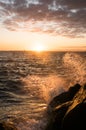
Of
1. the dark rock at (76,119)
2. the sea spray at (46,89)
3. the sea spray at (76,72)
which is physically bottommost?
the sea spray at (76,72)

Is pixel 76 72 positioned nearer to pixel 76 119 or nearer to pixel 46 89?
pixel 46 89

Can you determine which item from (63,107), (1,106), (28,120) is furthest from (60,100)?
(1,106)

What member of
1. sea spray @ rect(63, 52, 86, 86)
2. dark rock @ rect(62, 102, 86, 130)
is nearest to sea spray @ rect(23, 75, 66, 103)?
sea spray @ rect(63, 52, 86, 86)

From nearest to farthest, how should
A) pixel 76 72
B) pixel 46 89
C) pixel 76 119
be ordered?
pixel 76 119
pixel 46 89
pixel 76 72

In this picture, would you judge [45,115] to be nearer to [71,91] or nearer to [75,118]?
[71,91]

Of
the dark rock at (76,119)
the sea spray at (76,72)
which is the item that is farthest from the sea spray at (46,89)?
the dark rock at (76,119)

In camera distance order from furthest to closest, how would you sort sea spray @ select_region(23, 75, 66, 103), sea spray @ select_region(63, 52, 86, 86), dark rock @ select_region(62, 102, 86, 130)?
sea spray @ select_region(63, 52, 86, 86) < sea spray @ select_region(23, 75, 66, 103) < dark rock @ select_region(62, 102, 86, 130)

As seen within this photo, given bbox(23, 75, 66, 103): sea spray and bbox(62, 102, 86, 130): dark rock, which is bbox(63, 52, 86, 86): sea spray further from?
bbox(62, 102, 86, 130): dark rock

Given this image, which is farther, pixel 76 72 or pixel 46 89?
pixel 76 72

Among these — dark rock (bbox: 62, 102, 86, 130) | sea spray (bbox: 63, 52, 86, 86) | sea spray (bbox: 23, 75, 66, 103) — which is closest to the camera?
dark rock (bbox: 62, 102, 86, 130)

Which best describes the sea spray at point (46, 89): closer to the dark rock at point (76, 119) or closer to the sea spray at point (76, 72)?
the sea spray at point (76, 72)

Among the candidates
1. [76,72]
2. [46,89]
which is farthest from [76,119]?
[76,72]

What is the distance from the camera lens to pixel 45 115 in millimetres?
16531

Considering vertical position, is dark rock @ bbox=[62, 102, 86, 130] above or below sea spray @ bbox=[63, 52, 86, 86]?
above
